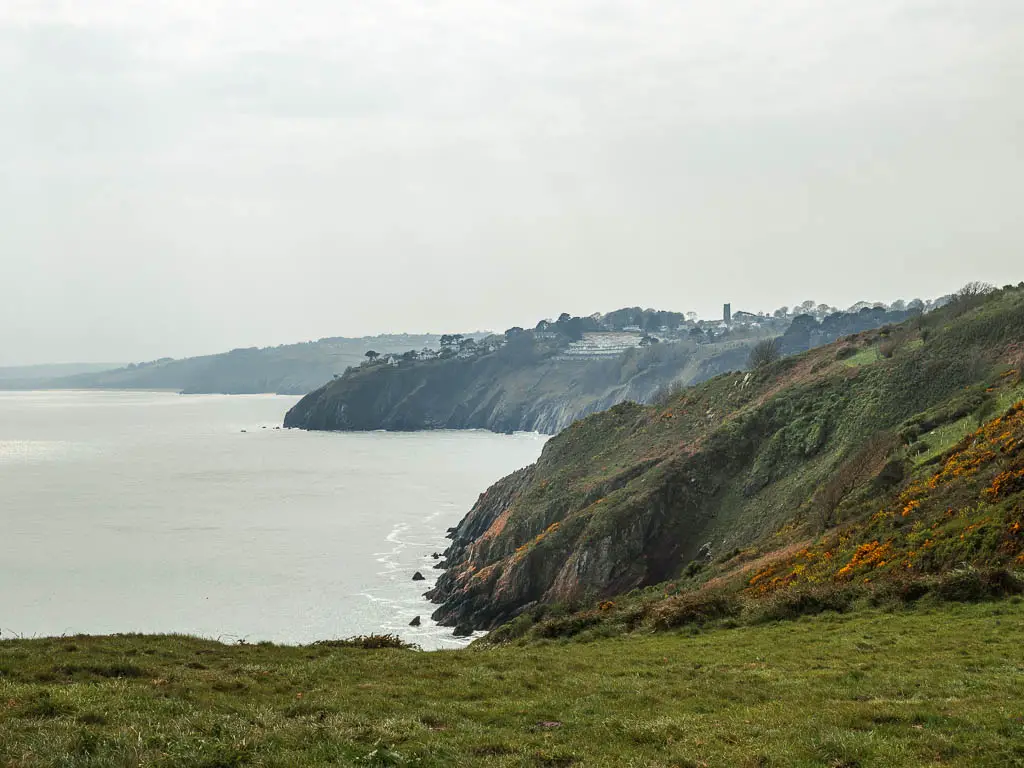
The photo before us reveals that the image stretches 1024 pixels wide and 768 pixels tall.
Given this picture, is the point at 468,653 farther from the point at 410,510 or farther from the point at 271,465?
the point at 271,465

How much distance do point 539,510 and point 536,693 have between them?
5112 centimetres


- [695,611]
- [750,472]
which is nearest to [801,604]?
[695,611]

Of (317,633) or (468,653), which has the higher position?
(468,653)

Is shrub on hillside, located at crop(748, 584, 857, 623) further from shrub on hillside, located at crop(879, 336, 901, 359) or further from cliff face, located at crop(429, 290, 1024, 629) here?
shrub on hillside, located at crop(879, 336, 901, 359)

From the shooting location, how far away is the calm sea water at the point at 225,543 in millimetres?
59000

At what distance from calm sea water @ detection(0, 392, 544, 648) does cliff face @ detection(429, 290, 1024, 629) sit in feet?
27.0

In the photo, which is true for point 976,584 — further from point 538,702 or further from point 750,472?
point 750,472

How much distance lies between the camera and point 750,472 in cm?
5753

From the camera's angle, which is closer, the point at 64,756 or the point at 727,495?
the point at 64,756

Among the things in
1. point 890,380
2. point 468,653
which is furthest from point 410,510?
point 468,653

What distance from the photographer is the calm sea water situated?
2323 inches

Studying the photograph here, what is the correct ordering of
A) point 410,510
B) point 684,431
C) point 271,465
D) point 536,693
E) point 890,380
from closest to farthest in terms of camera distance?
point 536,693 → point 890,380 → point 684,431 → point 410,510 → point 271,465

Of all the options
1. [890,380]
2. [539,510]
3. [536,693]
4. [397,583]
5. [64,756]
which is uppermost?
[890,380]

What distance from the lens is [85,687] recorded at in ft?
48.0
